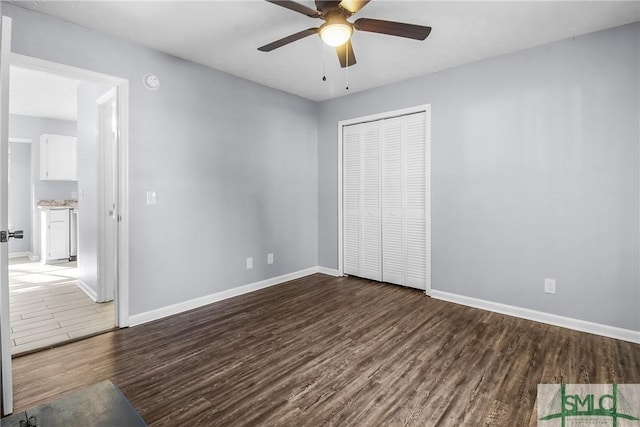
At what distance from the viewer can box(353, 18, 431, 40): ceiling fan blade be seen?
6.81 feet

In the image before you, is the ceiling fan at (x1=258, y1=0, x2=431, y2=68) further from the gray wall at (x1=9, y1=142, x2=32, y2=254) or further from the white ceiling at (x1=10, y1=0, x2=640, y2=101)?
the gray wall at (x1=9, y1=142, x2=32, y2=254)

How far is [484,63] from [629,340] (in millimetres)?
2760

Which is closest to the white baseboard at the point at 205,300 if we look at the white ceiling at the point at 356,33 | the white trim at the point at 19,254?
the white ceiling at the point at 356,33

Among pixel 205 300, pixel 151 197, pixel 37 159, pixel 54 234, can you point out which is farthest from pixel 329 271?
pixel 37 159

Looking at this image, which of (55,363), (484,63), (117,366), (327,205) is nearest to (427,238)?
(327,205)

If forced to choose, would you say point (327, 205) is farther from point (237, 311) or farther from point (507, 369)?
point (507, 369)

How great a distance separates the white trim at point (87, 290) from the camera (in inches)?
143

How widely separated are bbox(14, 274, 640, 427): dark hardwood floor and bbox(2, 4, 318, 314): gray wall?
1.82ft

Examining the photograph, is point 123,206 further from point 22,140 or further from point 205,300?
point 22,140

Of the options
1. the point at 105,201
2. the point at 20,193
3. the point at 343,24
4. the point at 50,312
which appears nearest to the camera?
the point at 343,24

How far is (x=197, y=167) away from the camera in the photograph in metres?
3.38

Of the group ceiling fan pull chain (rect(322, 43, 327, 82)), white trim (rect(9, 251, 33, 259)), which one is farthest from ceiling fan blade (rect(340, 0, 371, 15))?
white trim (rect(9, 251, 33, 259))

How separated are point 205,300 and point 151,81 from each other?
2.23m

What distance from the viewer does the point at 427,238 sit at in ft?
12.3
